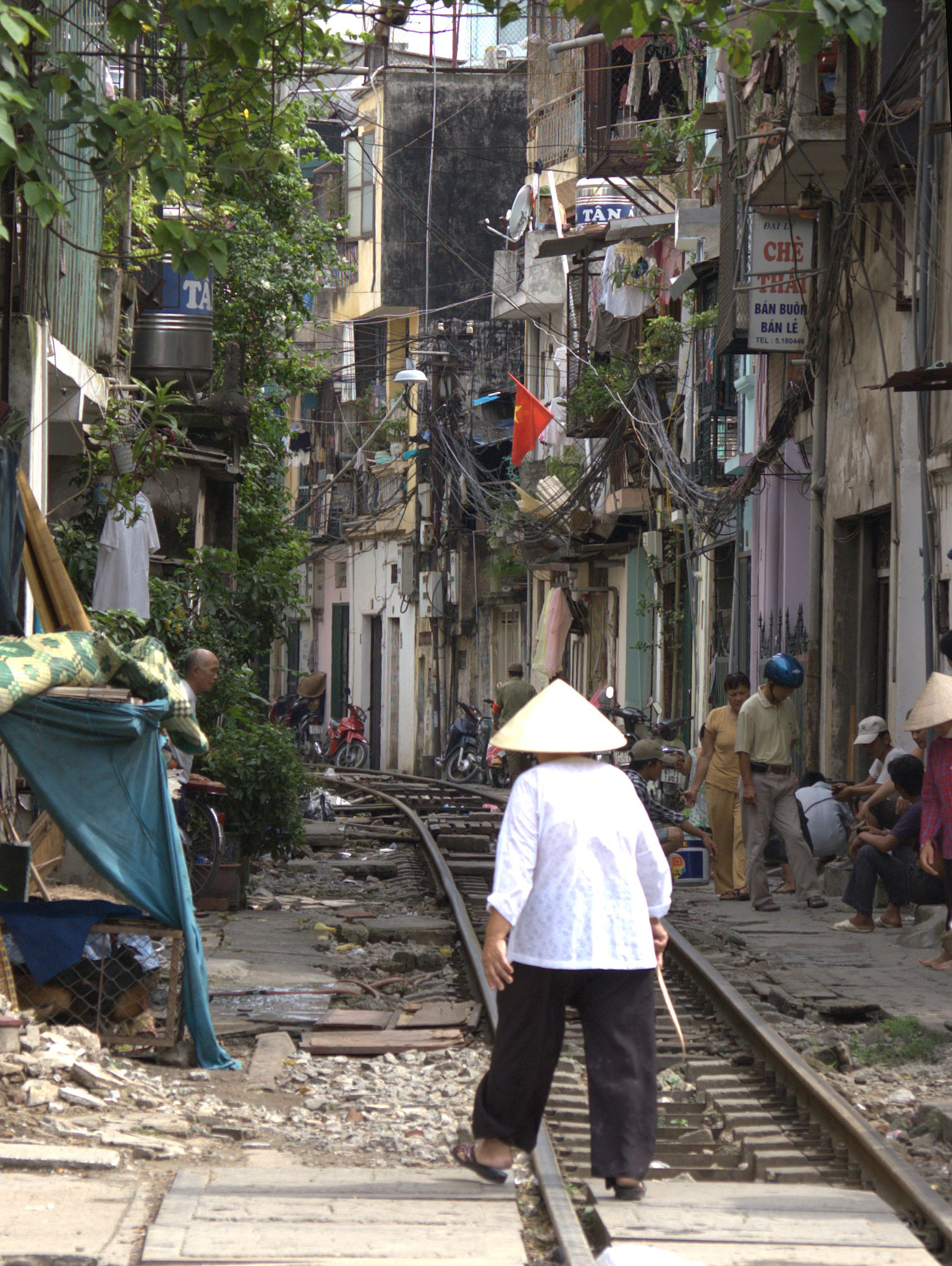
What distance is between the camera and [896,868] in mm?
11625

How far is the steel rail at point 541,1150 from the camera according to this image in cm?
507

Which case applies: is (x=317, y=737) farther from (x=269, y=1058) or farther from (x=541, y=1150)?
(x=541, y=1150)

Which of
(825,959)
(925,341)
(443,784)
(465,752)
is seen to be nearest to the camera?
(825,959)

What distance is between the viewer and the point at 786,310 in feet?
58.4

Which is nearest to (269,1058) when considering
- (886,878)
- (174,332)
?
(886,878)

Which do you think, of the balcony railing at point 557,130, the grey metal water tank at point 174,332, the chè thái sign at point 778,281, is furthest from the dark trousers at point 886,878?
the balcony railing at point 557,130

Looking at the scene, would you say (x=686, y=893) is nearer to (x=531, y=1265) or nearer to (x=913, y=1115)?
(x=913, y=1115)

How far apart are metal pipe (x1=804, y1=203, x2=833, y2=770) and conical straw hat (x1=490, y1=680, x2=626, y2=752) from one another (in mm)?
11901

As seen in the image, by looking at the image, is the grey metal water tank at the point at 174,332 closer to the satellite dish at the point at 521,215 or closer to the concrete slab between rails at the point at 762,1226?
the concrete slab between rails at the point at 762,1226

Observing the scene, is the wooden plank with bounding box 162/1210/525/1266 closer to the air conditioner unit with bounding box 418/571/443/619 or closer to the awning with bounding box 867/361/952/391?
the awning with bounding box 867/361/952/391

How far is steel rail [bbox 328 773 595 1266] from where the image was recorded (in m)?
5.07

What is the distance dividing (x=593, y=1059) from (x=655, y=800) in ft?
30.6

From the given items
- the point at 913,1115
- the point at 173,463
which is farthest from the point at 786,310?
the point at 913,1115

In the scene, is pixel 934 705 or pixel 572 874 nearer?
pixel 572 874
